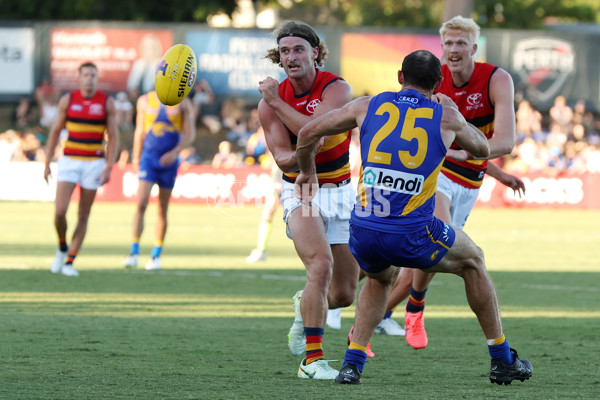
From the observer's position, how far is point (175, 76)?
7.84m

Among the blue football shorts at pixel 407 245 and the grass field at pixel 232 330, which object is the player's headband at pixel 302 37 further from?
the grass field at pixel 232 330

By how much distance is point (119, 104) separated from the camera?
30578mm

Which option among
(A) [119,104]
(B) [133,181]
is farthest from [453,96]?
(A) [119,104]

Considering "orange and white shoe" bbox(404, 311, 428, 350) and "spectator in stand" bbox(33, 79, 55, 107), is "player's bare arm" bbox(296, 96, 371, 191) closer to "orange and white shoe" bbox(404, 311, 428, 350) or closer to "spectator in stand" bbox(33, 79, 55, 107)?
"orange and white shoe" bbox(404, 311, 428, 350)

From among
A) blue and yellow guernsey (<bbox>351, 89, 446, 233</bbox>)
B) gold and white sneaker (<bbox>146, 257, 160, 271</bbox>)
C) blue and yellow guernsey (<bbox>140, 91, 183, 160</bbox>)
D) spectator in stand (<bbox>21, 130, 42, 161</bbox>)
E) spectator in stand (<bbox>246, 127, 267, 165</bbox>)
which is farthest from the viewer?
spectator in stand (<bbox>21, 130, 42, 161</bbox>)

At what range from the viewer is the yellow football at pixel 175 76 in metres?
7.78

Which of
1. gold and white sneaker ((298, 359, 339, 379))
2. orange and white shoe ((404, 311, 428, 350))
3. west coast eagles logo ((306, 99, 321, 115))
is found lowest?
orange and white shoe ((404, 311, 428, 350))

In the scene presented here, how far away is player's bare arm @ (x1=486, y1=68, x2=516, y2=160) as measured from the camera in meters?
7.31

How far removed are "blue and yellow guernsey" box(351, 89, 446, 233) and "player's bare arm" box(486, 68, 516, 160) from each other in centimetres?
128

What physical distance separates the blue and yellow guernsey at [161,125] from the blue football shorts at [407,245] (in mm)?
7373

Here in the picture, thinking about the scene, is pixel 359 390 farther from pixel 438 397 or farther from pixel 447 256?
pixel 447 256

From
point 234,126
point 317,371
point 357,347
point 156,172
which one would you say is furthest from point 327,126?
point 234,126

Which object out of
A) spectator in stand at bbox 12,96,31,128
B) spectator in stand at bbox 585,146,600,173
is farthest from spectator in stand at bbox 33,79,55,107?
spectator in stand at bbox 585,146,600,173

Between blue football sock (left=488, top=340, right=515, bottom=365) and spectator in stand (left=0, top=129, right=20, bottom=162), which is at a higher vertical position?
blue football sock (left=488, top=340, right=515, bottom=365)
